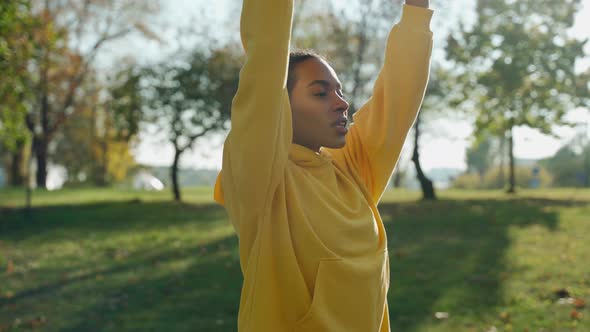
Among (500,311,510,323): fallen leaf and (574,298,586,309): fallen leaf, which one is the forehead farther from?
(574,298,586,309): fallen leaf

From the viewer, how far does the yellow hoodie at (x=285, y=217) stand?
5.67 feet

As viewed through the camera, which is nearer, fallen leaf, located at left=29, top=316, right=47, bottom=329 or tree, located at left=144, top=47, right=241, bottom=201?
→ fallen leaf, located at left=29, top=316, right=47, bottom=329

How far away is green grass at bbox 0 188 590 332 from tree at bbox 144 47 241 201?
5.89 metres

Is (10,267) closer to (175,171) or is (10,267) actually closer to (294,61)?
(294,61)

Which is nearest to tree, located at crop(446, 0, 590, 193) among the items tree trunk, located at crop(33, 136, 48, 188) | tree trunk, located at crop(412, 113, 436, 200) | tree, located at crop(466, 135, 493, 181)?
tree trunk, located at crop(412, 113, 436, 200)

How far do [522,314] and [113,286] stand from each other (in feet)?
19.9

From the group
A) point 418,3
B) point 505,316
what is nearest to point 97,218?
point 505,316

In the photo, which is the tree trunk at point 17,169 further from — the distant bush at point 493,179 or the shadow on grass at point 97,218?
the distant bush at point 493,179

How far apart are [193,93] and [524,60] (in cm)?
1187

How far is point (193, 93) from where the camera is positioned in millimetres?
23109

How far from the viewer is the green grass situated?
24.9ft

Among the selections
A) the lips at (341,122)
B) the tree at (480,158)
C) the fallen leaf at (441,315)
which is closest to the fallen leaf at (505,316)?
the fallen leaf at (441,315)

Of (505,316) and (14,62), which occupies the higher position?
(14,62)

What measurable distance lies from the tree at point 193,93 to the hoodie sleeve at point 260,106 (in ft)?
68.3
